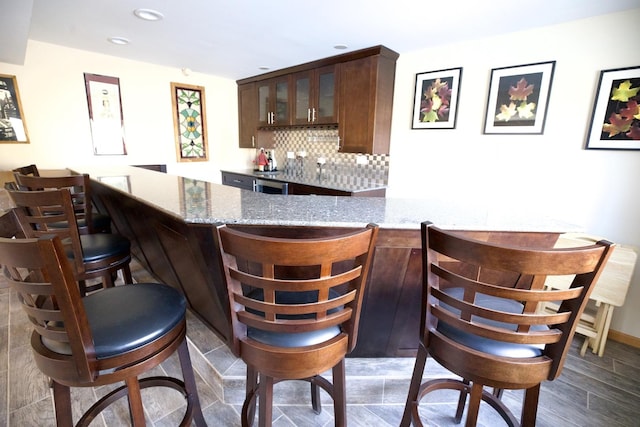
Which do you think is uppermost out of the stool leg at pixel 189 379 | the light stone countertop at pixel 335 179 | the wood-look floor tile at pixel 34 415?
the light stone countertop at pixel 335 179

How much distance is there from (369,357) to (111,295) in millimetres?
1231

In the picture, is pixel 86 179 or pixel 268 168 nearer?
pixel 86 179

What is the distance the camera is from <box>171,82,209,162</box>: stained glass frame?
4.09 meters

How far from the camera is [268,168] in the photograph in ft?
15.4

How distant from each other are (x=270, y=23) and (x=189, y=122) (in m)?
2.29

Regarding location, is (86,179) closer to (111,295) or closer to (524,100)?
(111,295)

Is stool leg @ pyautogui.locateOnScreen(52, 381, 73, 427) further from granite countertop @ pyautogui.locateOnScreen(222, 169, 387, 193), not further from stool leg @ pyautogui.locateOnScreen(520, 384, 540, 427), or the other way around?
granite countertop @ pyautogui.locateOnScreen(222, 169, 387, 193)

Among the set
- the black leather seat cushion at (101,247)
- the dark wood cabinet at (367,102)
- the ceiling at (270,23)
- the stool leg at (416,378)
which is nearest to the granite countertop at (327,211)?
the black leather seat cushion at (101,247)

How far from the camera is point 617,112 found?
206 centimetres

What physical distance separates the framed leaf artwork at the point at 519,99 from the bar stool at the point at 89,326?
111 inches

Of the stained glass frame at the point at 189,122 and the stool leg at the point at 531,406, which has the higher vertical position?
the stained glass frame at the point at 189,122

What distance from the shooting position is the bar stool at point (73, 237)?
1.30 m

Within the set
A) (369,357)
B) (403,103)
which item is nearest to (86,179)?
(369,357)

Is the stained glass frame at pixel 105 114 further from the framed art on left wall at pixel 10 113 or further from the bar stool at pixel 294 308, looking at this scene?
the bar stool at pixel 294 308
